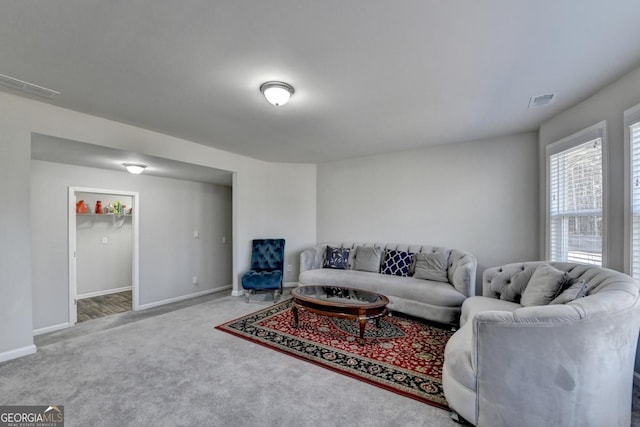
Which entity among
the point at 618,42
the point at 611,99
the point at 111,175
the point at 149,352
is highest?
the point at 618,42

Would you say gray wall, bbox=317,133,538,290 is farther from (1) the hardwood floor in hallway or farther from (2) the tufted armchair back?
(1) the hardwood floor in hallway

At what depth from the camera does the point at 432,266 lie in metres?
3.84

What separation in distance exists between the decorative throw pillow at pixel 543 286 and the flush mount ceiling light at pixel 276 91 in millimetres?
2775

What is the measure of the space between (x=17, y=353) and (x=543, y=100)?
5712 millimetres

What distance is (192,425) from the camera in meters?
1.73

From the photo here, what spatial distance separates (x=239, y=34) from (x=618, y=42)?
2556 millimetres

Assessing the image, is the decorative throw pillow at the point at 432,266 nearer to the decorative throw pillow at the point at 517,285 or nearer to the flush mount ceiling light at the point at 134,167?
the decorative throw pillow at the point at 517,285

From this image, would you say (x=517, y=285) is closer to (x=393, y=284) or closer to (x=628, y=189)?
(x=628, y=189)

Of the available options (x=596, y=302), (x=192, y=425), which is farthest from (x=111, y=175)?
(x=596, y=302)

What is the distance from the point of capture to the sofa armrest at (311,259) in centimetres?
471

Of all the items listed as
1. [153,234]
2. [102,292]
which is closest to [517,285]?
[153,234]

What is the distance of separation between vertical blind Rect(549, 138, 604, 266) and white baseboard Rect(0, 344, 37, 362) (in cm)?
557

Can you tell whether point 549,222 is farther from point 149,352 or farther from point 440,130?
point 149,352

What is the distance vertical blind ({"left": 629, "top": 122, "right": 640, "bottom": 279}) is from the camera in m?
2.10
